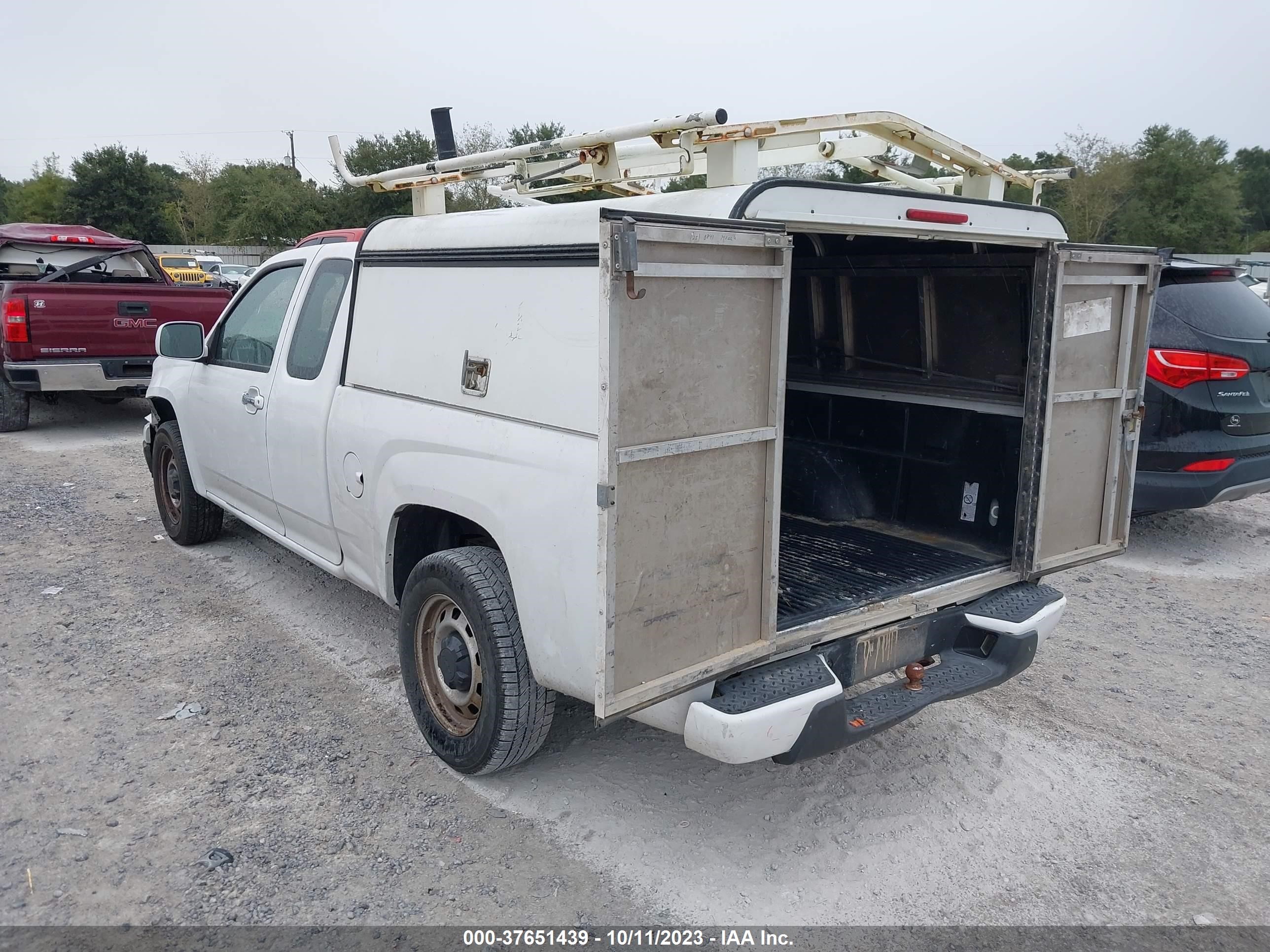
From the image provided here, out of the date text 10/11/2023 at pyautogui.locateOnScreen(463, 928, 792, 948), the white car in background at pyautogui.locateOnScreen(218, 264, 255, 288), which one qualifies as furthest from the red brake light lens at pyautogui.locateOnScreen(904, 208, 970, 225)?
the white car in background at pyautogui.locateOnScreen(218, 264, 255, 288)

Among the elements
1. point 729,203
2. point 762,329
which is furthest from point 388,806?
point 729,203

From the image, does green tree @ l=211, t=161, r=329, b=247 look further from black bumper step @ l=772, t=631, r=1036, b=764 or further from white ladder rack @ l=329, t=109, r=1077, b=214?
black bumper step @ l=772, t=631, r=1036, b=764

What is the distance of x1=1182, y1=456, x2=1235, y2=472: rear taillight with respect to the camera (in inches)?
234

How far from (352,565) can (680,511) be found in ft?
6.85

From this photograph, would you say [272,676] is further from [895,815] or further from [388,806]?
[895,815]

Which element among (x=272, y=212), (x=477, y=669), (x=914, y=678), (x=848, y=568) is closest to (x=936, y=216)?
(x=848, y=568)

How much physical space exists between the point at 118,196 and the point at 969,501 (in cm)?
5861

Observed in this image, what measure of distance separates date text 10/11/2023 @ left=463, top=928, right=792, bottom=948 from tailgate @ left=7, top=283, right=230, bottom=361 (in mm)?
8519

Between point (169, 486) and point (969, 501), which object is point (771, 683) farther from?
point (169, 486)

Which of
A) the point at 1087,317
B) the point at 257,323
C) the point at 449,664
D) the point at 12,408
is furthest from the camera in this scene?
the point at 12,408

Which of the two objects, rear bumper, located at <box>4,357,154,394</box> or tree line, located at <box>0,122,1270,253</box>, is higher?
tree line, located at <box>0,122,1270,253</box>

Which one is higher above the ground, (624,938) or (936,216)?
(936,216)

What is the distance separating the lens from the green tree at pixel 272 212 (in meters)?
49.1

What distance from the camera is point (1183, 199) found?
4416cm
